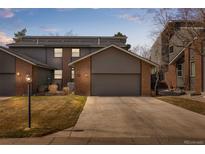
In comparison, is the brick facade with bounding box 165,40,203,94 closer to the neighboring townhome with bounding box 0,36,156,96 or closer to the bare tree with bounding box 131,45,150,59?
the neighboring townhome with bounding box 0,36,156,96

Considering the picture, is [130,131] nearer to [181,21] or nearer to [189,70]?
[181,21]

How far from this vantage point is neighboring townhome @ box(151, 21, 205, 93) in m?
17.2

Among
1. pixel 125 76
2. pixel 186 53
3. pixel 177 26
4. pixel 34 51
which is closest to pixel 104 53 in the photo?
pixel 125 76

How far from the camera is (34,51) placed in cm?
2809

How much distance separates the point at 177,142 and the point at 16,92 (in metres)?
16.2

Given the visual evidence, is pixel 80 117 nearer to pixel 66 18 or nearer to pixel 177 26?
pixel 66 18

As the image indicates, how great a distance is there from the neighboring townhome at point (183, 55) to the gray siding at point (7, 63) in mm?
12274

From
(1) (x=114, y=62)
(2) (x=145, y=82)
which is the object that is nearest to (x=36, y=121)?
(1) (x=114, y=62)

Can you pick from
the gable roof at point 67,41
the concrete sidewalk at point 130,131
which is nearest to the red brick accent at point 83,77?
the gable roof at point 67,41

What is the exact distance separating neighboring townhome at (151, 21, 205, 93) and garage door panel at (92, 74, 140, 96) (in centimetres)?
435

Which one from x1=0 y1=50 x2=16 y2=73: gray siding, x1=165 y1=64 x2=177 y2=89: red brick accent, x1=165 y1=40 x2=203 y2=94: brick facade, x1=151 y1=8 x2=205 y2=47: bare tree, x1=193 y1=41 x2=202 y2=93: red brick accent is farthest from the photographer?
x1=165 y1=64 x2=177 y2=89: red brick accent

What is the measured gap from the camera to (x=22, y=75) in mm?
21562

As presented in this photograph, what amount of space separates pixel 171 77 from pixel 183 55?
328cm

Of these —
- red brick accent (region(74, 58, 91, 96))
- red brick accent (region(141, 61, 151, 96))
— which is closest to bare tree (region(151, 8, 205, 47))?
red brick accent (region(141, 61, 151, 96))
